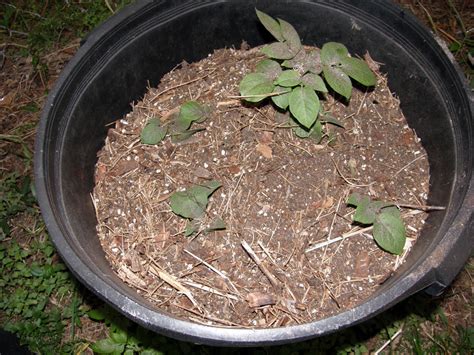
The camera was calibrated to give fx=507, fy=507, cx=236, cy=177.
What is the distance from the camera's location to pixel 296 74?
4.65 ft

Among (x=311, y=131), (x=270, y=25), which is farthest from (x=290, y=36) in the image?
(x=311, y=131)

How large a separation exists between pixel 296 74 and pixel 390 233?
504 mm

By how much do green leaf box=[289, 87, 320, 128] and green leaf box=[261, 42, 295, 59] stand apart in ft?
0.42

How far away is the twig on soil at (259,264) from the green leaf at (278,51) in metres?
0.54

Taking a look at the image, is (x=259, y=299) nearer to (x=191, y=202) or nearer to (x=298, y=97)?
(x=191, y=202)

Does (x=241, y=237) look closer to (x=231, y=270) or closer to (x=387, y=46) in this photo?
(x=231, y=270)

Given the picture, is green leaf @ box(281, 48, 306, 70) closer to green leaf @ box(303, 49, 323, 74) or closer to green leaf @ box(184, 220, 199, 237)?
green leaf @ box(303, 49, 323, 74)

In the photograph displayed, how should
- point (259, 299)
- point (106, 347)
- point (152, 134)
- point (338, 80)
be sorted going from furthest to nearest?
point (106, 347) < point (152, 134) < point (338, 80) < point (259, 299)

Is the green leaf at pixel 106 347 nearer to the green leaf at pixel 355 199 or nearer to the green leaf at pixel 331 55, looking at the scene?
the green leaf at pixel 355 199

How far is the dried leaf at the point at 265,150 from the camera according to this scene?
1503mm

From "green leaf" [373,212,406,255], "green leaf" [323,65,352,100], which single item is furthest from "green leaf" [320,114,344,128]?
"green leaf" [373,212,406,255]

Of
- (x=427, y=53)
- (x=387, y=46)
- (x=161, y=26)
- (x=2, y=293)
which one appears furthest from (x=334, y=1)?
(x=2, y=293)

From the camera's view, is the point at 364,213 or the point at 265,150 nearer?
the point at 364,213

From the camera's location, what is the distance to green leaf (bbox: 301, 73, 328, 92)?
1397 mm
